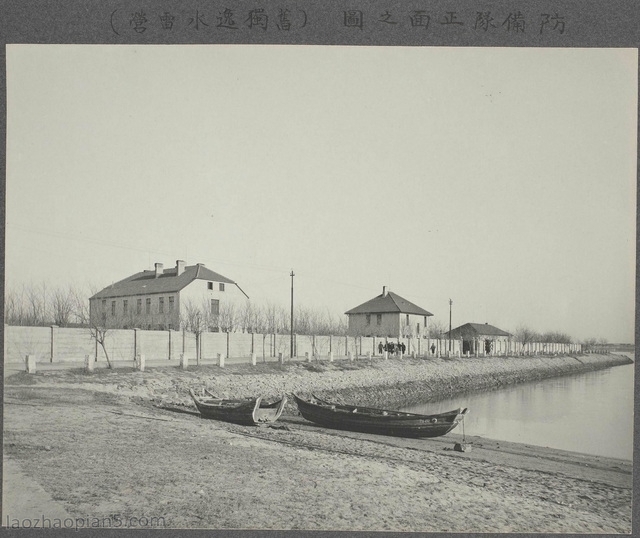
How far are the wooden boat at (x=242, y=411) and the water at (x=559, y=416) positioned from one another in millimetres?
5091

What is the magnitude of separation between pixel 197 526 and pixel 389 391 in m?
16.0

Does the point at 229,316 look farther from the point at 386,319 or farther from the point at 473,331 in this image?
the point at 473,331

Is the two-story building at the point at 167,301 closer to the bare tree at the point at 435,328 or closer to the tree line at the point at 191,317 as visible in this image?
the tree line at the point at 191,317

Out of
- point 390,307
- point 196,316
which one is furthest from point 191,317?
point 390,307

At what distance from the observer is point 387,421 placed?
12133 millimetres

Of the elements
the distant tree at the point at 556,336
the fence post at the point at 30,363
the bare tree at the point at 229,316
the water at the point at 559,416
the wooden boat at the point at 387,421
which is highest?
the bare tree at the point at 229,316

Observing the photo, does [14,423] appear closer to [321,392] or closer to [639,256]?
[639,256]

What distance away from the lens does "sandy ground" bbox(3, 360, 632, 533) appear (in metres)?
6.11

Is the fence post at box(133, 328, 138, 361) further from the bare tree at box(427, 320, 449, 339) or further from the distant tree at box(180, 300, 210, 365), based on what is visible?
the bare tree at box(427, 320, 449, 339)

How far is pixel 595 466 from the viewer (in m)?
9.99

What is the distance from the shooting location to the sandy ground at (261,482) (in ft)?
20.0

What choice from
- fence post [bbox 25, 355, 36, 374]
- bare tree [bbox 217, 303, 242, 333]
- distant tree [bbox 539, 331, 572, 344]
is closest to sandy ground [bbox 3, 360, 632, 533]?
fence post [bbox 25, 355, 36, 374]


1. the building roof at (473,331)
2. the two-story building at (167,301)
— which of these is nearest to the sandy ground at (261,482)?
the two-story building at (167,301)

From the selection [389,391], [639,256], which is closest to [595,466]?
[639,256]
